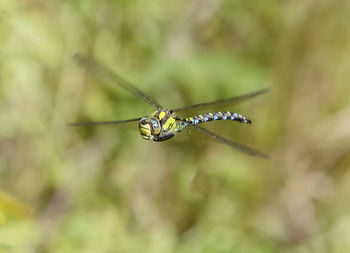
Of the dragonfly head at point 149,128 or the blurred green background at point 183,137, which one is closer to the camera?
the dragonfly head at point 149,128

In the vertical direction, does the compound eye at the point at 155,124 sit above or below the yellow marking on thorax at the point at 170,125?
below

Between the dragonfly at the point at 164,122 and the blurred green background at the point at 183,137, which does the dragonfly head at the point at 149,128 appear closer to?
the dragonfly at the point at 164,122

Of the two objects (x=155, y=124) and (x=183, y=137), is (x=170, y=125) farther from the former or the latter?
(x=183, y=137)

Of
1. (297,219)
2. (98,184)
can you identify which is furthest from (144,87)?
(297,219)

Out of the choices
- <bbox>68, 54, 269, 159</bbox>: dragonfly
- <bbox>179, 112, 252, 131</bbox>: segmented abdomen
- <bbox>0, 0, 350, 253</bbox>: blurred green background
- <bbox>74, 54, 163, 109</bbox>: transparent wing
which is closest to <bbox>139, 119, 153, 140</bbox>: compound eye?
<bbox>68, 54, 269, 159</bbox>: dragonfly

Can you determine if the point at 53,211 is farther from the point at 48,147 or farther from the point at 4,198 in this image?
the point at 4,198

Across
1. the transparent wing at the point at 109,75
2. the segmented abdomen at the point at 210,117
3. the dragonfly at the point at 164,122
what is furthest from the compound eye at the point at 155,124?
the segmented abdomen at the point at 210,117

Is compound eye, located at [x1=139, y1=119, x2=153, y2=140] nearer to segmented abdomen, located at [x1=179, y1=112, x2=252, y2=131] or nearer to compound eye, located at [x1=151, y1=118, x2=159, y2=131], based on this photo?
compound eye, located at [x1=151, y1=118, x2=159, y2=131]
